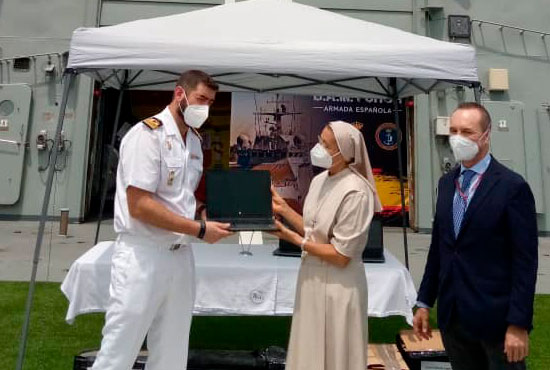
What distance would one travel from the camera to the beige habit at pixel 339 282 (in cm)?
244

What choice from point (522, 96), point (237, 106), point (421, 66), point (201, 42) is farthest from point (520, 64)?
point (201, 42)

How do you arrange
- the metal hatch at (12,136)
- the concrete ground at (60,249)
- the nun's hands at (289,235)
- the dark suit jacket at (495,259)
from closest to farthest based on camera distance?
the dark suit jacket at (495,259)
the nun's hands at (289,235)
the concrete ground at (60,249)
the metal hatch at (12,136)

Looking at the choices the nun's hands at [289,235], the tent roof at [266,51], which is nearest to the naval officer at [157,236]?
the nun's hands at [289,235]

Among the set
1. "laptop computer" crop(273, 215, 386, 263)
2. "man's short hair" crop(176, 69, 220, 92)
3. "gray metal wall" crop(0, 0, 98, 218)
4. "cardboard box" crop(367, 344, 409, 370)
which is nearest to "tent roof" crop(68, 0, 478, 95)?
"man's short hair" crop(176, 69, 220, 92)

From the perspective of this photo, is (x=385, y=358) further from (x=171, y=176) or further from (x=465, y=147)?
(x=171, y=176)

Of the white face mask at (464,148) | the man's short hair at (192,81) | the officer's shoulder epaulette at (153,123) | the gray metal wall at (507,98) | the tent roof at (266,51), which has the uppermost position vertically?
the gray metal wall at (507,98)

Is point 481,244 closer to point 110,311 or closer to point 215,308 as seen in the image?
point 110,311

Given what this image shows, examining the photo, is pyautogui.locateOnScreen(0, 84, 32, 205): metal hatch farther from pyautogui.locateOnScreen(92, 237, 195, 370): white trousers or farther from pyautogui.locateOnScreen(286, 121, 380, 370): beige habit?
pyautogui.locateOnScreen(286, 121, 380, 370): beige habit

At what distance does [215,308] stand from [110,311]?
4.28 ft

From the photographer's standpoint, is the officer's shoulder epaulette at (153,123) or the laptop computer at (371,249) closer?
the officer's shoulder epaulette at (153,123)

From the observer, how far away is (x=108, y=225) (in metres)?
10.6

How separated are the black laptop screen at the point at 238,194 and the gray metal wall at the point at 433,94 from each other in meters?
8.30

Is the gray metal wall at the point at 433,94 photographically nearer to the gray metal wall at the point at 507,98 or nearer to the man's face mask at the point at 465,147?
the gray metal wall at the point at 507,98

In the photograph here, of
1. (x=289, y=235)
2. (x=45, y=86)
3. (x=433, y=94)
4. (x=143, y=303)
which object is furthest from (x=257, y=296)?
(x=45, y=86)
